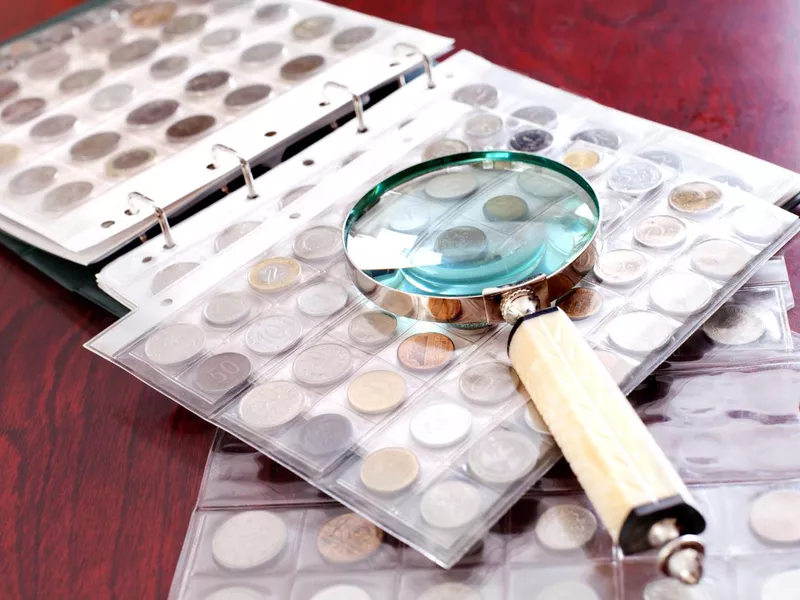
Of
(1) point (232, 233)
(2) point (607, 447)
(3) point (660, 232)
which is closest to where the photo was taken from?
(2) point (607, 447)

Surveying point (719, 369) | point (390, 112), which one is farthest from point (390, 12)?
point (719, 369)

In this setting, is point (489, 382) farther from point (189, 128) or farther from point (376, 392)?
point (189, 128)

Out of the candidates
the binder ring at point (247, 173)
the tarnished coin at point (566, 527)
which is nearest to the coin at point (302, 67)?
the binder ring at point (247, 173)

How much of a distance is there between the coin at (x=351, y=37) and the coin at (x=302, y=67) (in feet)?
0.10

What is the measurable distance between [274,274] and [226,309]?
5cm

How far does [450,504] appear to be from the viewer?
2.11ft

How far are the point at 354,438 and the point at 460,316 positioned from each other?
0.12 m

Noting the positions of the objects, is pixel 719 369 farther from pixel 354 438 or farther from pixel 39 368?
pixel 39 368

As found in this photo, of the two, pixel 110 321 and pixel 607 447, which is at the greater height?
pixel 607 447

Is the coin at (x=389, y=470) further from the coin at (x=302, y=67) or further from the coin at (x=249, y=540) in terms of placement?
the coin at (x=302, y=67)

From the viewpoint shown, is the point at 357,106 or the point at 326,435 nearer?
the point at 326,435

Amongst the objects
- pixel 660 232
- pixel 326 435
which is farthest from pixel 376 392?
pixel 660 232

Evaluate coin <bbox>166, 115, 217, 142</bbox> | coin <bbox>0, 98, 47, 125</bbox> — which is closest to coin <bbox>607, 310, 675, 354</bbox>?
coin <bbox>166, 115, 217, 142</bbox>

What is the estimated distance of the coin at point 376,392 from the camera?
0.72m
